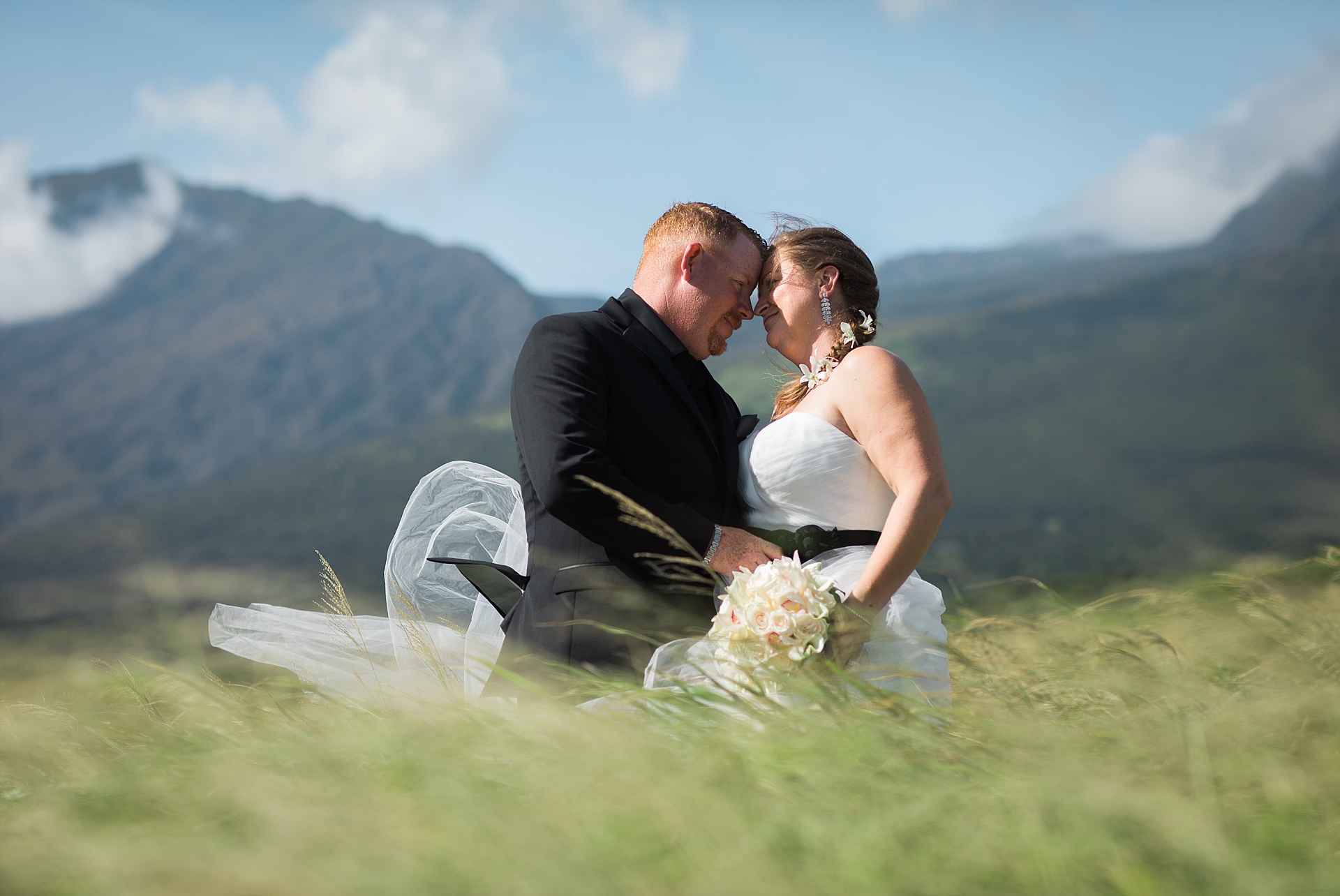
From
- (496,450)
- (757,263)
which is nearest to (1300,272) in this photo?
(496,450)

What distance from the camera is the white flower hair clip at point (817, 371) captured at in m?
4.28

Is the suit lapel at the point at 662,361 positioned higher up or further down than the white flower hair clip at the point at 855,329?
→ further down

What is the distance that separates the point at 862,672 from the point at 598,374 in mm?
1635

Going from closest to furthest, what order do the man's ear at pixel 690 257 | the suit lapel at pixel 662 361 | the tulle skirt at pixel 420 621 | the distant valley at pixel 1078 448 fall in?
1. the tulle skirt at pixel 420 621
2. the suit lapel at pixel 662 361
3. the man's ear at pixel 690 257
4. the distant valley at pixel 1078 448

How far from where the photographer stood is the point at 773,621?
3.06 meters

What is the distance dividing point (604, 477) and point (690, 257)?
132 cm

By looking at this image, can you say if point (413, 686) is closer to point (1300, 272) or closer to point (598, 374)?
point (598, 374)

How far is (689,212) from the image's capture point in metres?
4.52

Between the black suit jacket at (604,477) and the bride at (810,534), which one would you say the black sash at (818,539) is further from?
the black suit jacket at (604,477)

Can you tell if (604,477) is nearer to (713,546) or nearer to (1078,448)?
(713,546)

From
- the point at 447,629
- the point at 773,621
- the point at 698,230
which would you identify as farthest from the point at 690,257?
the point at 447,629

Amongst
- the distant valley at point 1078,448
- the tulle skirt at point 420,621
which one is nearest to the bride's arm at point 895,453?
the tulle skirt at point 420,621

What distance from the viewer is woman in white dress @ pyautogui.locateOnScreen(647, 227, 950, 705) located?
338cm

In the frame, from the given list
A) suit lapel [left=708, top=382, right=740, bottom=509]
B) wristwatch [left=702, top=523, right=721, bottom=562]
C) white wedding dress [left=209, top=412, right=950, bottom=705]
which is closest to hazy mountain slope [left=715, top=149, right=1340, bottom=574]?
suit lapel [left=708, top=382, right=740, bottom=509]
